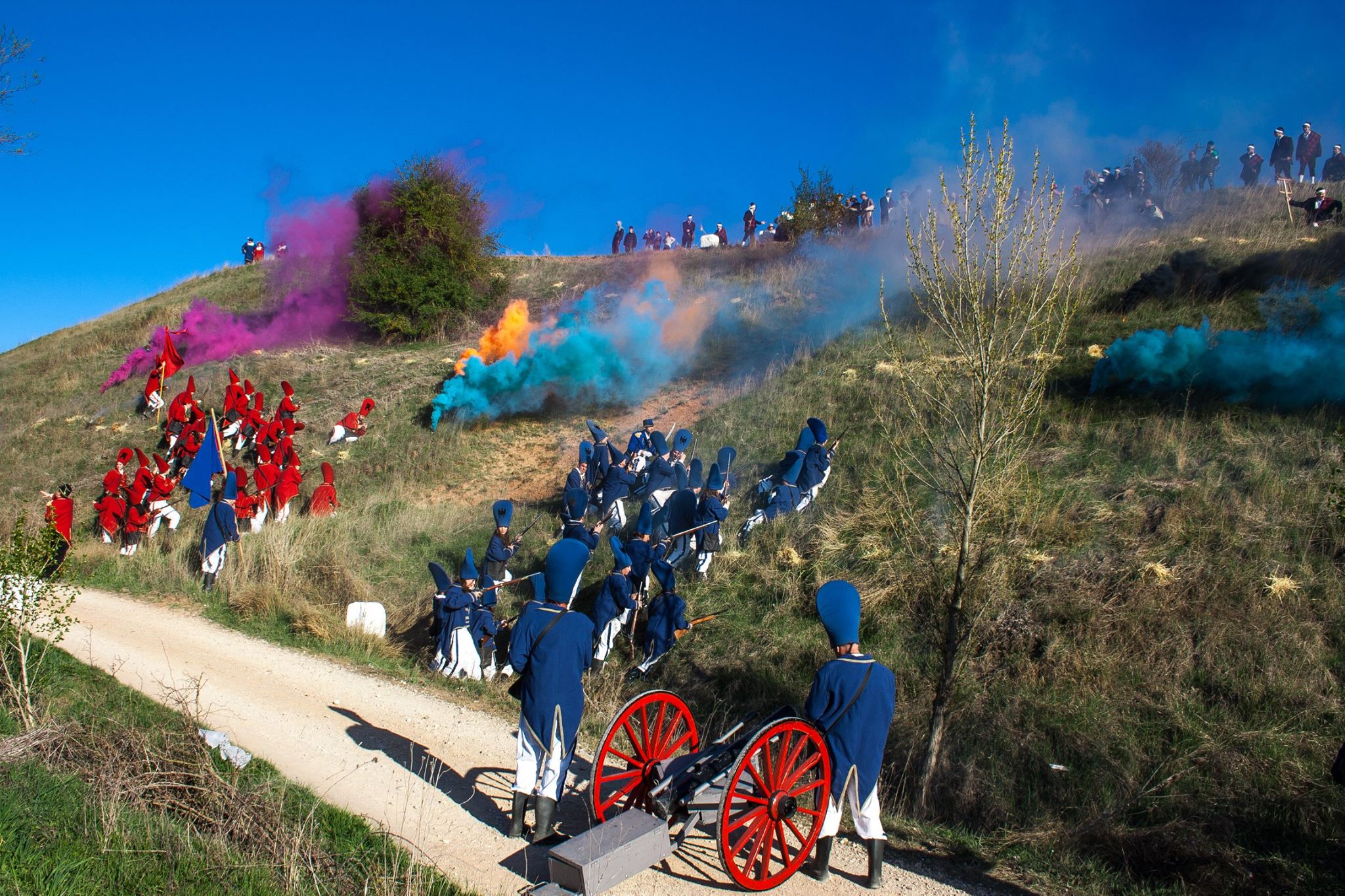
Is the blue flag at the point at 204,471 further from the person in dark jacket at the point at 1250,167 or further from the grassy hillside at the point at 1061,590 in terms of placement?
the person in dark jacket at the point at 1250,167

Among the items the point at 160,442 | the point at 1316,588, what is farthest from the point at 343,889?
the point at 160,442

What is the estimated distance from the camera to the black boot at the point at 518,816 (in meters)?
5.84

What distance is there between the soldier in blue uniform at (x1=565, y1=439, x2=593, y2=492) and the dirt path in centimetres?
538

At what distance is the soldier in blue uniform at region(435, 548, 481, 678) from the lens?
9883mm

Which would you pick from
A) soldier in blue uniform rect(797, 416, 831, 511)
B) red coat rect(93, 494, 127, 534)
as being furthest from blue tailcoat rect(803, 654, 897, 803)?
red coat rect(93, 494, 127, 534)

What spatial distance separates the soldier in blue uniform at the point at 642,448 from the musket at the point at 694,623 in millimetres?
5327

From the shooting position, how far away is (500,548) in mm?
11625

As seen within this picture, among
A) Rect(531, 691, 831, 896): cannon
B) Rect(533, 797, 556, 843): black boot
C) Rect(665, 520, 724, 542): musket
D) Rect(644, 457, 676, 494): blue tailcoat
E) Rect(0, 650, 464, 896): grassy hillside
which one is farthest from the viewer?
Rect(644, 457, 676, 494): blue tailcoat

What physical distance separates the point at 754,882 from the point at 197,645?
8.61 m

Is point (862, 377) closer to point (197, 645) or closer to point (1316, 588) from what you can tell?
point (1316, 588)

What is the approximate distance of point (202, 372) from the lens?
27594mm

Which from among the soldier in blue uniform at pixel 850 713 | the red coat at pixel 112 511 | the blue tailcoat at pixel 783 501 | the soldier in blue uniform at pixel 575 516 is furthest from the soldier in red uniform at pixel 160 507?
the soldier in blue uniform at pixel 850 713

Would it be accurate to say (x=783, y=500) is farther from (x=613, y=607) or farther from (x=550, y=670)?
(x=550, y=670)

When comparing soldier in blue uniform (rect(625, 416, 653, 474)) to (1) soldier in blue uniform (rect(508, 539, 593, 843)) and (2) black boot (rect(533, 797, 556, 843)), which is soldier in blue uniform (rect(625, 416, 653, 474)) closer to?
(1) soldier in blue uniform (rect(508, 539, 593, 843))
